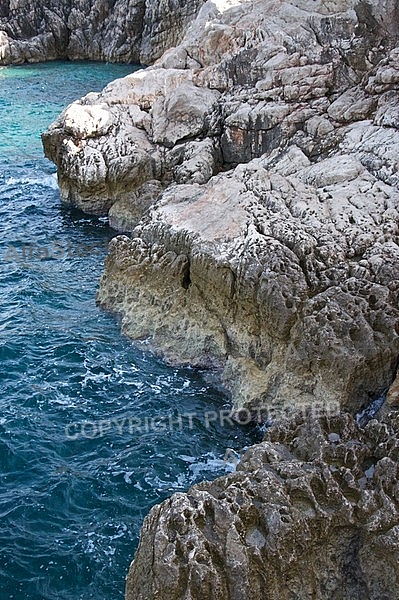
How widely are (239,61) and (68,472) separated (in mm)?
18065

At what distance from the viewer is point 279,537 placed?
910cm

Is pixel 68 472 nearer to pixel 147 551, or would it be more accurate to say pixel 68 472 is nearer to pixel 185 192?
pixel 147 551

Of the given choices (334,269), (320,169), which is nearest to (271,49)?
(320,169)

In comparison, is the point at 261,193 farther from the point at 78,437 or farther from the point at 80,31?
the point at 80,31

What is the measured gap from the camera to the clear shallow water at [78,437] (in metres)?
11.6

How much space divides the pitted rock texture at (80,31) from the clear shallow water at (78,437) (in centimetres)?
3570

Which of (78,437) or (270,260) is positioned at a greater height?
(270,260)

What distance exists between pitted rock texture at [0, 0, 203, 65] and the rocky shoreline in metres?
25.6

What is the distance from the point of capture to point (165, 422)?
14977mm

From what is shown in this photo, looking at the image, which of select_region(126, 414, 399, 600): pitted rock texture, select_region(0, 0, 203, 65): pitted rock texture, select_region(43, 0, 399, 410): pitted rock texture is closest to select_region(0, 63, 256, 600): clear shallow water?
select_region(43, 0, 399, 410): pitted rock texture

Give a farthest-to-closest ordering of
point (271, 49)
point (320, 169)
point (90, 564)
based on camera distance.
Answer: point (271, 49) < point (320, 169) < point (90, 564)

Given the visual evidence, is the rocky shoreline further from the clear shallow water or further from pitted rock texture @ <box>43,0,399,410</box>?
the clear shallow water

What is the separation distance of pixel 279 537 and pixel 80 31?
56.8 meters

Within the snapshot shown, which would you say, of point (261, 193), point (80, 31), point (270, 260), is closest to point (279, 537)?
point (270, 260)
